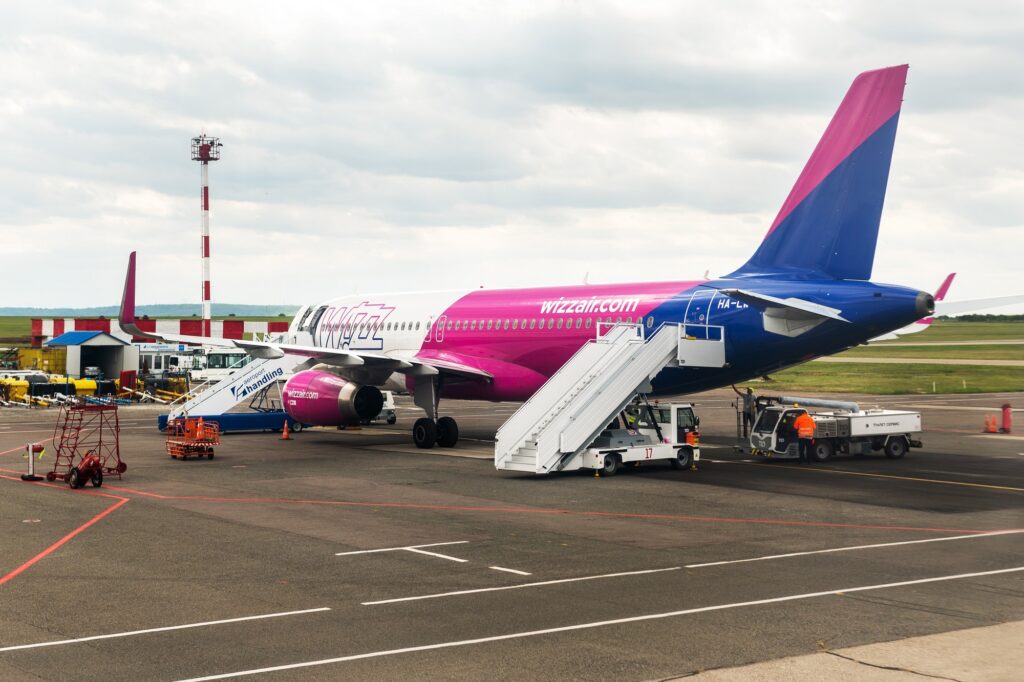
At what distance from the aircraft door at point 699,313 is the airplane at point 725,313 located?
1.6 inches

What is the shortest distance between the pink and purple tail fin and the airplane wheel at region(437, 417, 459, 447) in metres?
12.8

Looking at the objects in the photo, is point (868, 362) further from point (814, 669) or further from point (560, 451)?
point (814, 669)

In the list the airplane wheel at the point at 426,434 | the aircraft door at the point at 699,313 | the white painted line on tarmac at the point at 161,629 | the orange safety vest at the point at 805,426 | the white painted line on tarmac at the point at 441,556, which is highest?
the aircraft door at the point at 699,313

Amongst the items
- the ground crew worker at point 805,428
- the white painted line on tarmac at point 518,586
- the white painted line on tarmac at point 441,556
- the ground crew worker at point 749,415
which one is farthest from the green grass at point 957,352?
the white painted line on tarmac at point 518,586

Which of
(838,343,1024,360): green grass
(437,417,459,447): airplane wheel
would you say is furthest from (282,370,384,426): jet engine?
(838,343,1024,360): green grass

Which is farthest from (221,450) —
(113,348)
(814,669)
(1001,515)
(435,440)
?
(113,348)

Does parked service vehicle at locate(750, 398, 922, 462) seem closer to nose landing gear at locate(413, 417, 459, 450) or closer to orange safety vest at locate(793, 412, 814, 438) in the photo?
orange safety vest at locate(793, 412, 814, 438)

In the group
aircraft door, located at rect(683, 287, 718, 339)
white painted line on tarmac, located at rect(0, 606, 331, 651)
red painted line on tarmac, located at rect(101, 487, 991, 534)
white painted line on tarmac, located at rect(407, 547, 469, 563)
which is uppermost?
aircraft door, located at rect(683, 287, 718, 339)

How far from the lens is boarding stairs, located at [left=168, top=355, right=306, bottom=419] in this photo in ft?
141

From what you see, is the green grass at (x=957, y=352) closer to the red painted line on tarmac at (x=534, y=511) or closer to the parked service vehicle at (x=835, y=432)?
the parked service vehicle at (x=835, y=432)

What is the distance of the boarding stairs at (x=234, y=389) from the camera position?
42.9 m

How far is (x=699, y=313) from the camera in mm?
31062

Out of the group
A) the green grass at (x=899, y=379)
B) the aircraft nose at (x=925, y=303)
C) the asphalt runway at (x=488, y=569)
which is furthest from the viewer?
the green grass at (x=899, y=379)

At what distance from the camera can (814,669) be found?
11.0 meters
